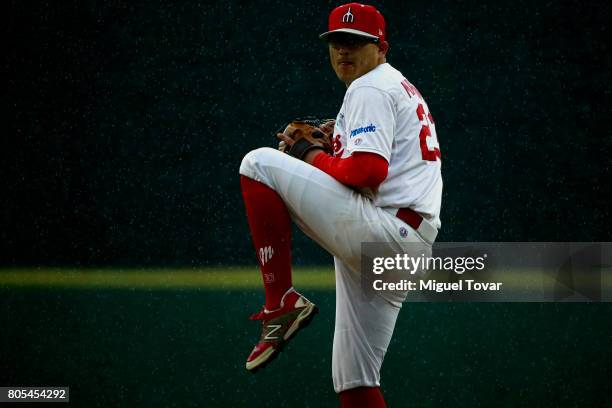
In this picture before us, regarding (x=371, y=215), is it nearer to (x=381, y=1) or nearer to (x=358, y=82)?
(x=358, y=82)

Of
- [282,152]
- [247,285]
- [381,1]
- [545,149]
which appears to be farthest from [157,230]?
[282,152]

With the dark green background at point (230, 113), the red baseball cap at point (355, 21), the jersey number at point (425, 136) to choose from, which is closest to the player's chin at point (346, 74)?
the red baseball cap at point (355, 21)

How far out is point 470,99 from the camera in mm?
4906

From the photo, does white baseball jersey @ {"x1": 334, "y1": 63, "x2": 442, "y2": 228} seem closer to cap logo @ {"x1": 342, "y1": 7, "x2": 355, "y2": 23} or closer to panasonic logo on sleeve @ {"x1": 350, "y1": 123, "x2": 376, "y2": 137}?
panasonic logo on sleeve @ {"x1": 350, "y1": 123, "x2": 376, "y2": 137}

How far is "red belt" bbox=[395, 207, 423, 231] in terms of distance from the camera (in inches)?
100

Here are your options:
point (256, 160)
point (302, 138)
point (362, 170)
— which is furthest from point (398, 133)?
point (256, 160)

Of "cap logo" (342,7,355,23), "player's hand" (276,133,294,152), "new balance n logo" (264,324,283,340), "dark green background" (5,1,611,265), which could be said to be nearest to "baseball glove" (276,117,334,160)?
"player's hand" (276,133,294,152)

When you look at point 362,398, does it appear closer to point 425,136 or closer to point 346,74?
point 425,136

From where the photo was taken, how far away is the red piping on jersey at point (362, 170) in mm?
2416

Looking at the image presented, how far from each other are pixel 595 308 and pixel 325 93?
1.90 m

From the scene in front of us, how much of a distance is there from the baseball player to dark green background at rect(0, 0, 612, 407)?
73.0 inches

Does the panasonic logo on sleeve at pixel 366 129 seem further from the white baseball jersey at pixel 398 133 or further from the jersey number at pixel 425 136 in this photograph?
the jersey number at pixel 425 136

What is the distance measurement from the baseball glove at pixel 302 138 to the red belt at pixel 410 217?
32 cm

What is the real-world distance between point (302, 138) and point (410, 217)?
411mm
